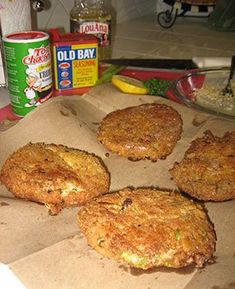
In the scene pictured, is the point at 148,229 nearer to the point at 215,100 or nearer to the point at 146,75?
the point at 215,100

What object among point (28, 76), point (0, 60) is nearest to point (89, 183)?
point (28, 76)

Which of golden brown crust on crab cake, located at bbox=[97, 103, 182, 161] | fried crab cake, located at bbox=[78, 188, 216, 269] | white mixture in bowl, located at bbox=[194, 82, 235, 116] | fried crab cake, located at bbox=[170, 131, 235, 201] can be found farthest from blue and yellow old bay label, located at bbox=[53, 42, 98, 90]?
fried crab cake, located at bbox=[78, 188, 216, 269]

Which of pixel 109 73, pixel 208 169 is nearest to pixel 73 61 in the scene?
pixel 109 73

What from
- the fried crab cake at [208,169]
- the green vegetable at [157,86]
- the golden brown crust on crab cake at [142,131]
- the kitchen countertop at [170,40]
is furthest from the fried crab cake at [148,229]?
the kitchen countertop at [170,40]

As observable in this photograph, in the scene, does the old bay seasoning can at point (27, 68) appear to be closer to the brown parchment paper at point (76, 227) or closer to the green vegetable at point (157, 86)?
the brown parchment paper at point (76, 227)

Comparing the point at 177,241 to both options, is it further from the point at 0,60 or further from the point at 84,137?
the point at 0,60

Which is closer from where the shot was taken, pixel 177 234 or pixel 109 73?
pixel 177 234
